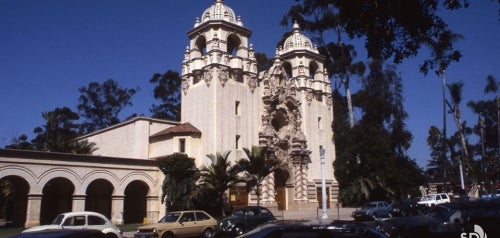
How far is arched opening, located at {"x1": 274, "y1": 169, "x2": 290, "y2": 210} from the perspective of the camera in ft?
134

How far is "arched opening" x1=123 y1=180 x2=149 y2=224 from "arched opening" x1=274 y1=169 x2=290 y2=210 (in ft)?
41.1

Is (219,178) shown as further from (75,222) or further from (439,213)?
(439,213)

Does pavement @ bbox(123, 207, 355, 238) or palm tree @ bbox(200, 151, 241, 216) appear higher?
palm tree @ bbox(200, 151, 241, 216)

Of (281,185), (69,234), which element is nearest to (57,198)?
(281,185)

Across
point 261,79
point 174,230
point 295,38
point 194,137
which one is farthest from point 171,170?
point 295,38

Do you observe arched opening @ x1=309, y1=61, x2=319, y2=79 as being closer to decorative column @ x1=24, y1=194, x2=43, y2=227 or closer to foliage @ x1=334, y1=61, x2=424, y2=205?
foliage @ x1=334, y1=61, x2=424, y2=205

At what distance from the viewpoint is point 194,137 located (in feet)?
116

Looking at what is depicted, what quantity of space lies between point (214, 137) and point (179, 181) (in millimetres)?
5885

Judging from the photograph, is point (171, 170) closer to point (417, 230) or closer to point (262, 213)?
point (262, 213)

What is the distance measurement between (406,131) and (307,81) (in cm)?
1598

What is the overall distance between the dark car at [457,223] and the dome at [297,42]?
35.8 metres

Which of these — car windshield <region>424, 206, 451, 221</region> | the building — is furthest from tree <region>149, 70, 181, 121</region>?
car windshield <region>424, 206, 451, 221</region>

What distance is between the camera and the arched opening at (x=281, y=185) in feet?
134

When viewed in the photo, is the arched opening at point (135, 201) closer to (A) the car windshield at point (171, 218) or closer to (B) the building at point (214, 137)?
(B) the building at point (214, 137)
